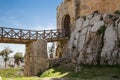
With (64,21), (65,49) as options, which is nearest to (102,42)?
(65,49)

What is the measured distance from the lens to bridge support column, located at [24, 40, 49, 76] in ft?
85.0

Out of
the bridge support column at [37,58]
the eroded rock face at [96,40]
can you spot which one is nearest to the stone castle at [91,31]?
the eroded rock face at [96,40]

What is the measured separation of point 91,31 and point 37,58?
20.8ft

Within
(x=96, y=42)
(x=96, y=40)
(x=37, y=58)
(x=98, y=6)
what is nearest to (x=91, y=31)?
(x=96, y=40)

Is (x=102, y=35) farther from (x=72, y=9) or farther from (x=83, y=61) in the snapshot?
(x=72, y=9)

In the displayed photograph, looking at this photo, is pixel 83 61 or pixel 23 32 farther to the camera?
pixel 23 32

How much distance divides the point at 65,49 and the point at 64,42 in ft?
3.89

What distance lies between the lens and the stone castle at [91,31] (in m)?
23.6

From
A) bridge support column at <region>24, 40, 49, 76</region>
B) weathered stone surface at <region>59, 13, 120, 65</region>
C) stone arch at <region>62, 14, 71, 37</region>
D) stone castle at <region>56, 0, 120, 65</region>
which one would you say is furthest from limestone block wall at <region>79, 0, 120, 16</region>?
bridge support column at <region>24, 40, 49, 76</region>

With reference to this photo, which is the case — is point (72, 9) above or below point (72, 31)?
above

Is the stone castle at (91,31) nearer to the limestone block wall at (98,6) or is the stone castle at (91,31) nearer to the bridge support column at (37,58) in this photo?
the limestone block wall at (98,6)

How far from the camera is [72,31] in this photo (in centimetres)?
3092

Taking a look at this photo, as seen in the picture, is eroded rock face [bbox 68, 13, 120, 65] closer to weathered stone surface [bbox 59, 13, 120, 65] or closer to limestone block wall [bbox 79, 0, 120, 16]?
weathered stone surface [bbox 59, 13, 120, 65]

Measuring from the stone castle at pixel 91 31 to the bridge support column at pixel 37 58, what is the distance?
10.8 feet
